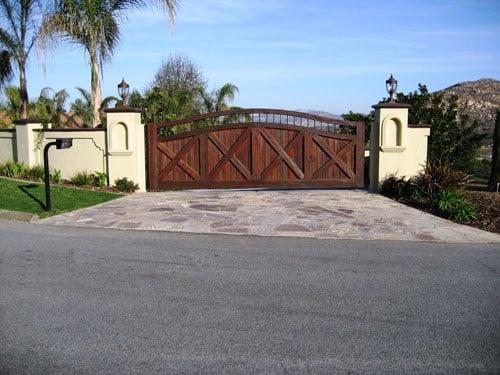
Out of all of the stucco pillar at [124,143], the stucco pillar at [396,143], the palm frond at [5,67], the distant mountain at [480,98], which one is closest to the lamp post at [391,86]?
the stucco pillar at [396,143]

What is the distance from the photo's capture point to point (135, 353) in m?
4.02

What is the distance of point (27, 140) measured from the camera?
14.2 m

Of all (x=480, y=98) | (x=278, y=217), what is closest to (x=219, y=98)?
(x=278, y=217)

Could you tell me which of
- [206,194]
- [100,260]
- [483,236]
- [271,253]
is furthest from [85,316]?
[206,194]

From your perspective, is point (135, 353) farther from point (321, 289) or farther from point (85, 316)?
point (321, 289)

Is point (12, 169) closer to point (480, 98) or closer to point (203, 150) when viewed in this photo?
point (203, 150)

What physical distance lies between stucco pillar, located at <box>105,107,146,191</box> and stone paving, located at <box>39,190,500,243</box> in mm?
1149

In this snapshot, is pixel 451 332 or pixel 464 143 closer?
pixel 451 332

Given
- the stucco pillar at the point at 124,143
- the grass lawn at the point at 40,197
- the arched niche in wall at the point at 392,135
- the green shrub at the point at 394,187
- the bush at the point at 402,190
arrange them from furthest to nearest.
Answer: the stucco pillar at the point at 124,143 → the arched niche in wall at the point at 392,135 → the green shrub at the point at 394,187 → the bush at the point at 402,190 → the grass lawn at the point at 40,197

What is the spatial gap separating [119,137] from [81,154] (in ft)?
4.08

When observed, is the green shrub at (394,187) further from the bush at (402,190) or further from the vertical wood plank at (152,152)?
the vertical wood plank at (152,152)

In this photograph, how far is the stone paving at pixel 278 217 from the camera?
849 centimetres

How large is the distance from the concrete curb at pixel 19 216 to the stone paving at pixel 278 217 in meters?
0.31

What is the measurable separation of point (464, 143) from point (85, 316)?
542 inches
